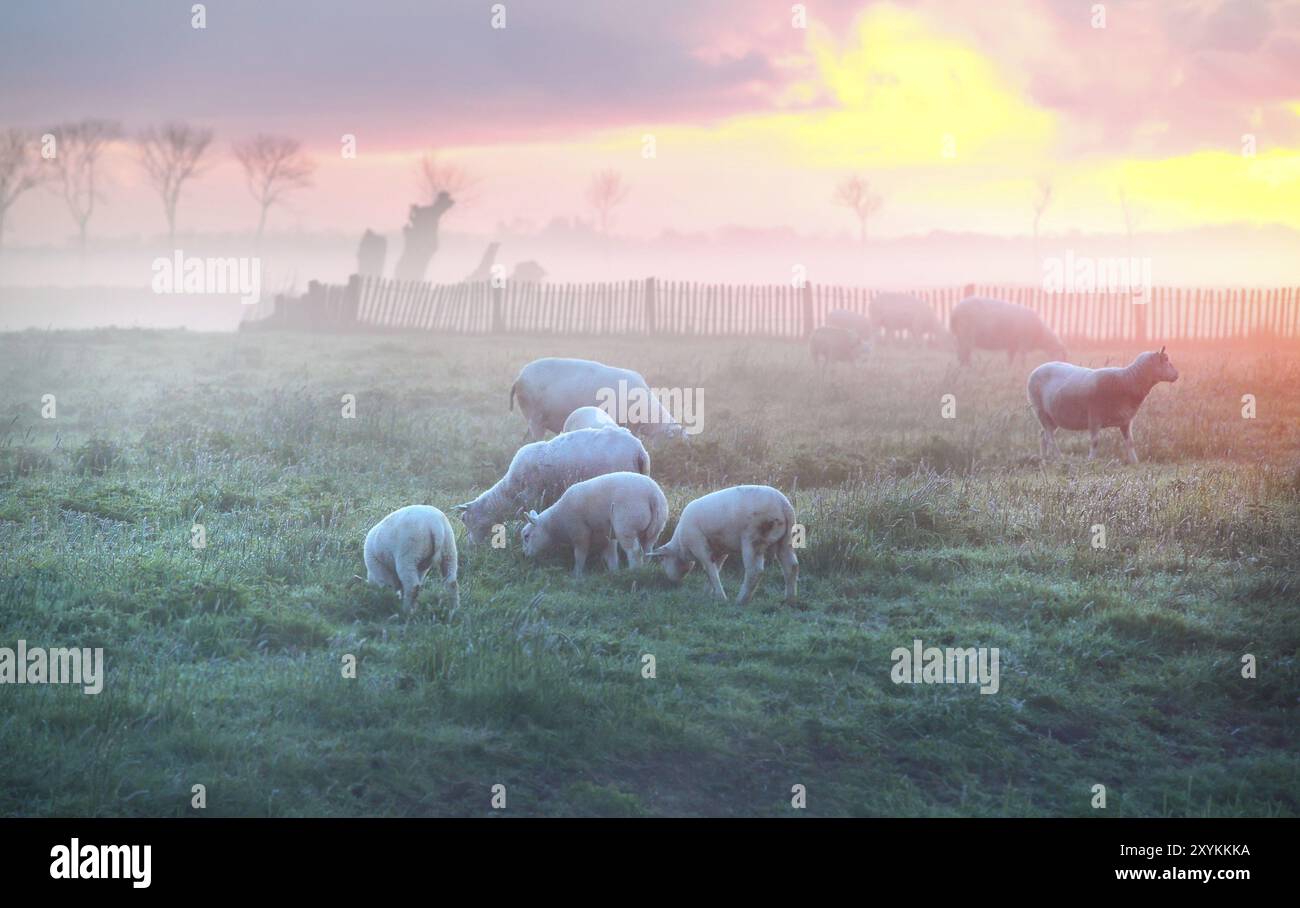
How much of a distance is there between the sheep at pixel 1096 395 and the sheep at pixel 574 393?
4.11 meters

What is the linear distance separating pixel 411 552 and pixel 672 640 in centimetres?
172


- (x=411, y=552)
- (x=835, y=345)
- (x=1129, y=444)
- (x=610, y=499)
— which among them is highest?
(x=835, y=345)

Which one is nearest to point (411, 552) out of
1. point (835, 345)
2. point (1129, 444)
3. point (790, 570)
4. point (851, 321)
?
point (790, 570)

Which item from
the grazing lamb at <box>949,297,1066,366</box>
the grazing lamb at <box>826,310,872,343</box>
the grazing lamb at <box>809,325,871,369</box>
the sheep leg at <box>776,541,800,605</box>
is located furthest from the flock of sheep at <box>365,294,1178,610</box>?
the grazing lamb at <box>826,310,872,343</box>

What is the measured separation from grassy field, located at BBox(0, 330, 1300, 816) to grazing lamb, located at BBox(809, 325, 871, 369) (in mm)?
11453

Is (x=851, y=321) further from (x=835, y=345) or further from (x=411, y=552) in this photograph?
(x=411, y=552)

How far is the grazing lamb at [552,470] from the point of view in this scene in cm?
932

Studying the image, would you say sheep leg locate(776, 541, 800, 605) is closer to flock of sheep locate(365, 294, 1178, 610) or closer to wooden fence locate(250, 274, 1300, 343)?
flock of sheep locate(365, 294, 1178, 610)

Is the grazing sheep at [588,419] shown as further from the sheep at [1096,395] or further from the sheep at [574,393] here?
the sheep at [1096,395]

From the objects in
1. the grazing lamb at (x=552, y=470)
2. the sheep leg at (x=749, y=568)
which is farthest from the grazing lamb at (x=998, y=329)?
the sheep leg at (x=749, y=568)

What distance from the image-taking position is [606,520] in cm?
839
